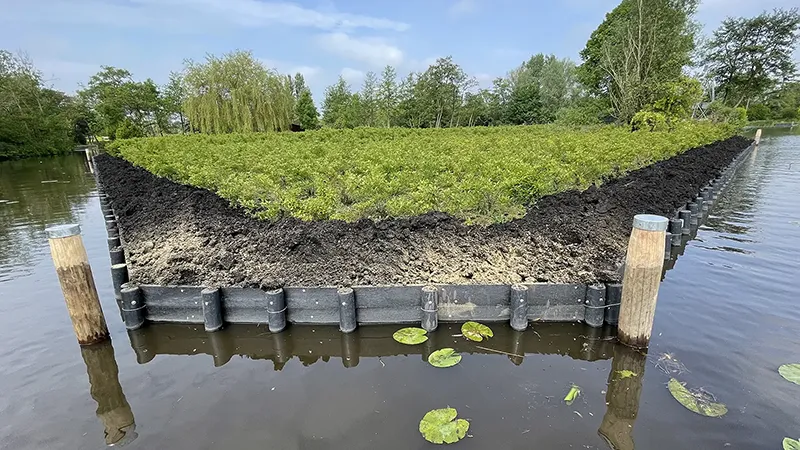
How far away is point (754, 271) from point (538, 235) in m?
3.91

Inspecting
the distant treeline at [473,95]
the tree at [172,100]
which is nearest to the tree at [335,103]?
the distant treeline at [473,95]

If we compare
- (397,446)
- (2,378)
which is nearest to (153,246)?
(2,378)

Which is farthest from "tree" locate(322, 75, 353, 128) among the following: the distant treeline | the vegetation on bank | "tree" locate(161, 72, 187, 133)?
the vegetation on bank

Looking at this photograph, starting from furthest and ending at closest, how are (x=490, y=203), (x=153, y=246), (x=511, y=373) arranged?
(x=153, y=246) < (x=490, y=203) < (x=511, y=373)

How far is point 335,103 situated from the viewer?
144 feet

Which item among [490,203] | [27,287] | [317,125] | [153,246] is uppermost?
[317,125]

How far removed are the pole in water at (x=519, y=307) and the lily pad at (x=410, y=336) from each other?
1.02 metres

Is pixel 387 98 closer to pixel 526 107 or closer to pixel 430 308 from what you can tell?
pixel 526 107

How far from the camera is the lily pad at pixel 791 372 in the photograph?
359 centimetres

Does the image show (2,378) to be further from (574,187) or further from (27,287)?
(574,187)

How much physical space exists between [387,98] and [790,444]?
41.3 m

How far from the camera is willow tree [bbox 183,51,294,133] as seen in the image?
1137 inches

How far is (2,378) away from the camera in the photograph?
155 inches

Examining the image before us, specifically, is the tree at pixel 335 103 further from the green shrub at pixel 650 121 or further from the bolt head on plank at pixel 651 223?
the bolt head on plank at pixel 651 223
